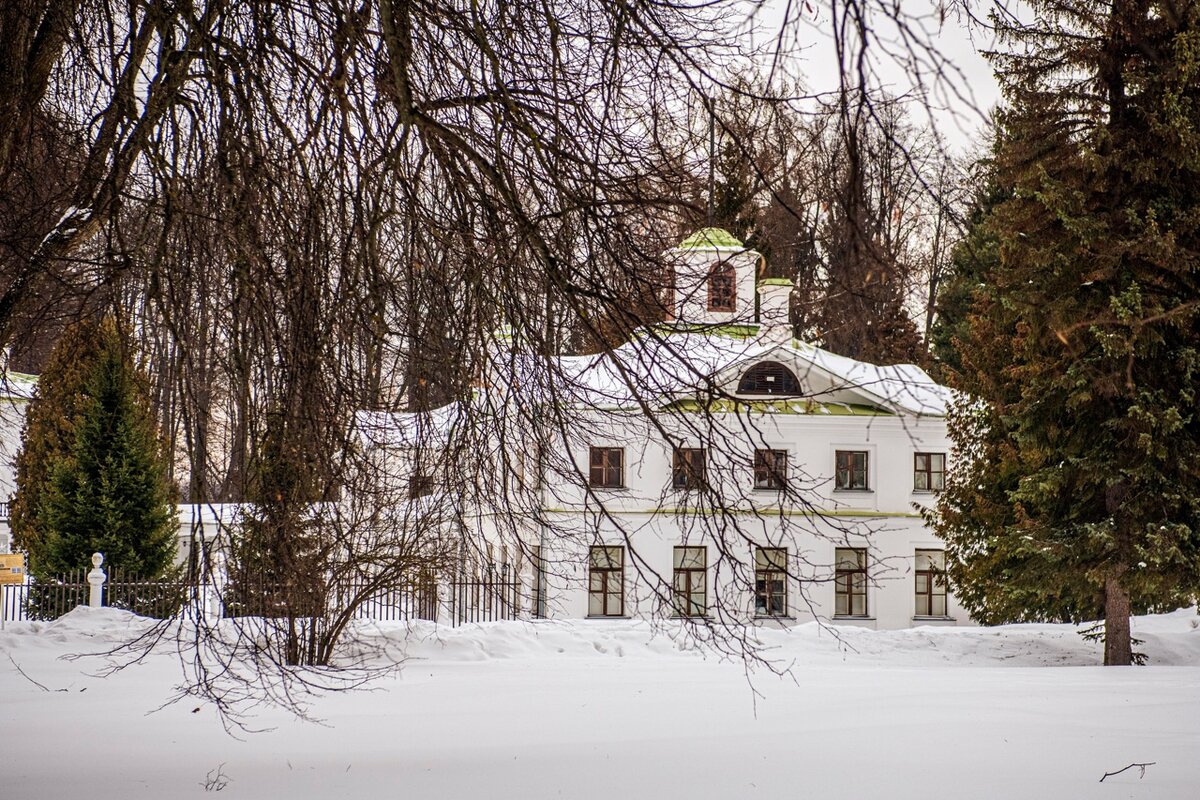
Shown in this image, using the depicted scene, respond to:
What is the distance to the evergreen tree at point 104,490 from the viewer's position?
21.2 metres

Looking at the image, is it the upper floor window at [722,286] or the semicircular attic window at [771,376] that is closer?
the upper floor window at [722,286]

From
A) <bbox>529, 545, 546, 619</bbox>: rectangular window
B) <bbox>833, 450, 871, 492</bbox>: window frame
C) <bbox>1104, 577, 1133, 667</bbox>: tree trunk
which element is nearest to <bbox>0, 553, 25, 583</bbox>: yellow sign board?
<bbox>529, 545, 546, 619</bbox>: rectangular window

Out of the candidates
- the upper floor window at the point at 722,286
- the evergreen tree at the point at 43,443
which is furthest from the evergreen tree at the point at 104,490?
the upper floor window at the point at 722,286

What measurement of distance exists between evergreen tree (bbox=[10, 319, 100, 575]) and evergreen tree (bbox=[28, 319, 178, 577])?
0.63 feet

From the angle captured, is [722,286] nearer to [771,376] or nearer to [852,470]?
[771,376]

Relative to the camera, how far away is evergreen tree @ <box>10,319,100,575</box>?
21.8 metres

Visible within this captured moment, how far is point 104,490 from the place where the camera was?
21.3 metres

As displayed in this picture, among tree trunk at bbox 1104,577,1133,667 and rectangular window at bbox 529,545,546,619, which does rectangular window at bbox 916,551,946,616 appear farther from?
tree trunk at bbox 1104,577,1133,667

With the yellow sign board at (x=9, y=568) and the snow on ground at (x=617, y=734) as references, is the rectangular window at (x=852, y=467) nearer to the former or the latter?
the snow on ground at (x=617, y=734)

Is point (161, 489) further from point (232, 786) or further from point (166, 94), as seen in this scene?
point (166, 94)

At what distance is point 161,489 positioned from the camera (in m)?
22.1

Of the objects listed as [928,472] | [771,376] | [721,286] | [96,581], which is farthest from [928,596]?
[721,286]

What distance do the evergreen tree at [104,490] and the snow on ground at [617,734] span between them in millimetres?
5248

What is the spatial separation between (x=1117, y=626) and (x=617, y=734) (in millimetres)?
10575
